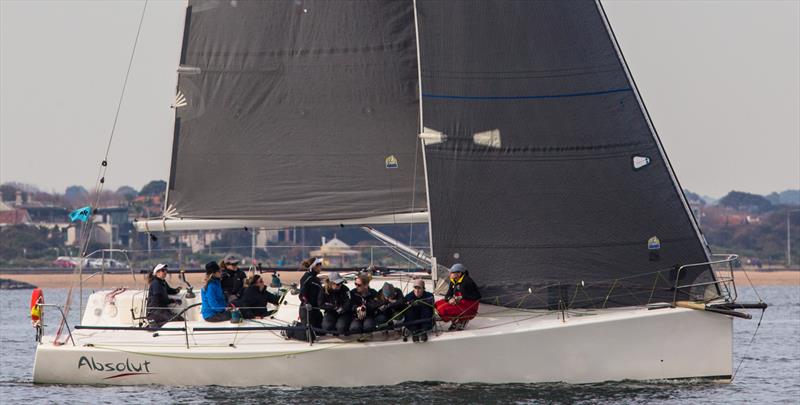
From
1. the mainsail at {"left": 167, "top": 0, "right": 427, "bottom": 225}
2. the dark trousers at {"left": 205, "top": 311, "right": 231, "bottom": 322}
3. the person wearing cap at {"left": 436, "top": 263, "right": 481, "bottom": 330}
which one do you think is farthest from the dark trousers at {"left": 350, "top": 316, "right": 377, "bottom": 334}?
the mainsail at {"left": 167, "top": 0, "right": 427, "bottom": 225}

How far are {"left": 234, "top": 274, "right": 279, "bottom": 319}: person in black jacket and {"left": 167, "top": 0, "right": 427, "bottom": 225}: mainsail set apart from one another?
42.3 inches

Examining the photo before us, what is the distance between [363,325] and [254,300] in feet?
6.33

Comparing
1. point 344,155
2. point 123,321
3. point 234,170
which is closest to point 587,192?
point 344,155

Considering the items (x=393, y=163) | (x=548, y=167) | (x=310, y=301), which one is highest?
(x=393, y=163)

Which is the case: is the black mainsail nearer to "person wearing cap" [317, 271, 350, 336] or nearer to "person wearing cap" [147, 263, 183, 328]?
"person wearing cap" [317, 271, 350, 336]

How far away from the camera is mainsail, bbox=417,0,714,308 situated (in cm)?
1795

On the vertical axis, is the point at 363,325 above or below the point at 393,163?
below

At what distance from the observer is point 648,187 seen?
18.0 meters

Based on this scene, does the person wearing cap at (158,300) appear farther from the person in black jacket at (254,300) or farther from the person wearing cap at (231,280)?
the person in black jacket at (254,300)

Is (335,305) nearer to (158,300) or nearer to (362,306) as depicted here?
(362,306)

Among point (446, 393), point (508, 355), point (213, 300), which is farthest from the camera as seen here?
point (213, 300)

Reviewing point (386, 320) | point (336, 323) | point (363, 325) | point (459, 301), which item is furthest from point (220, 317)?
point (459, 301)

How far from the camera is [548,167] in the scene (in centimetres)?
1814

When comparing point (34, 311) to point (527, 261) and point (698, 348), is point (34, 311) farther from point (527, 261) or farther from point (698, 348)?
point (698, 348)
